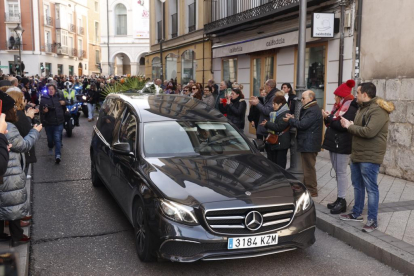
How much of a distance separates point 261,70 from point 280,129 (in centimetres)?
648

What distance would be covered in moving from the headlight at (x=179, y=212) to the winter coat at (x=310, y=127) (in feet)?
9.31

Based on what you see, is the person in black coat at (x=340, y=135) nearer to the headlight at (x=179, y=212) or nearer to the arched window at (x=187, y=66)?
the headlight at (x=179, y=212)

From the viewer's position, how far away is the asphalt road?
4234mm

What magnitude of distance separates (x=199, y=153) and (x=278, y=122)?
2.19 metres

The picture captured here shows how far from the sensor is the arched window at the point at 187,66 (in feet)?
60.1

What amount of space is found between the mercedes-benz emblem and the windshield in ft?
4.28

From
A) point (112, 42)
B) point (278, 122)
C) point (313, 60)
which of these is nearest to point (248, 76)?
point (313, 60)

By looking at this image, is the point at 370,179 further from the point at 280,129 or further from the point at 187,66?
the point at 187,66

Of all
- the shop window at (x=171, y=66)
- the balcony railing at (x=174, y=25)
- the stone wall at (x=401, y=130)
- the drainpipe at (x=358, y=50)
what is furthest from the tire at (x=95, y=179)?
the balcony railing at (x=174, y=25)

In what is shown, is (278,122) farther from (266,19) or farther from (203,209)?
(266,19)

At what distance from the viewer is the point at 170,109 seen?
580 cm

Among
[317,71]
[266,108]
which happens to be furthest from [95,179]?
[317,71]

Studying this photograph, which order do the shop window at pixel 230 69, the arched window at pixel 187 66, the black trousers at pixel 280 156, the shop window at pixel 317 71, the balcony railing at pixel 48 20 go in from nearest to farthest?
the black trousers at pixel 280 156 → the shop window at pixel 317 71 → the shop window at pixel 230 69 → the arched window at pixel 187 66 → the balcony railing at pixel 48 20

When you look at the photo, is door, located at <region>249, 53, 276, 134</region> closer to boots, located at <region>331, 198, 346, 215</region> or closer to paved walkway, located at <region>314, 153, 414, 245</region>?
paved walkway, located at <region>314, 153, 414, 245</region>
